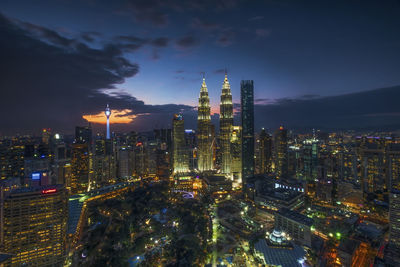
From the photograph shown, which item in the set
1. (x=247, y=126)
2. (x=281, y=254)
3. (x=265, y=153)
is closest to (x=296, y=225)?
(x=281, y=254)

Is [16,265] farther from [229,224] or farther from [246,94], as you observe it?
[246,94]

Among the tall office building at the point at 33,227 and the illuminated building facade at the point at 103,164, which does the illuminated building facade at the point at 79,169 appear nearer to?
the illuminated building facade at the point at 103,164

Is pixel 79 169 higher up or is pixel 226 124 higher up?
pixel 226 124

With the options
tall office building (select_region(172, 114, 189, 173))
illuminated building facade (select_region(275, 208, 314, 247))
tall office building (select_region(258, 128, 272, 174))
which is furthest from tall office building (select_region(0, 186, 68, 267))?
tall office building (select_region(258, 128, 272, 174))

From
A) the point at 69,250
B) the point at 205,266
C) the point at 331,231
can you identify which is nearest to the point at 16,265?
the point at 69,250

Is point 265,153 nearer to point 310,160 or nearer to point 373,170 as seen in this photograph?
point 310,160

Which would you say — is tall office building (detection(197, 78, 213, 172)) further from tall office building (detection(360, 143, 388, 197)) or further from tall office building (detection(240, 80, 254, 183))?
tall office building (detection(360, 143, 388, 197))
